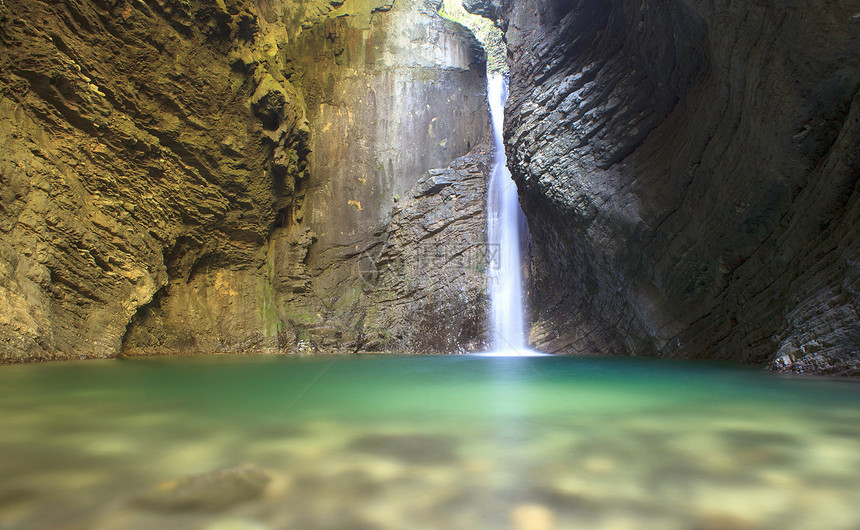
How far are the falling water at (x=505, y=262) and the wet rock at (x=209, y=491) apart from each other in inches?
390

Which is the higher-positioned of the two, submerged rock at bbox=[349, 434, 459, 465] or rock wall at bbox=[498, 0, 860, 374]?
rock wall at bbox=[498, 0, 860, 374]

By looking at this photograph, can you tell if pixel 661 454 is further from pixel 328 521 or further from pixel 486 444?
pixel 328 521

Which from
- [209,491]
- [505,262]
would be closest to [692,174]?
[505,262]

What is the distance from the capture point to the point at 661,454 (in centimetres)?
189

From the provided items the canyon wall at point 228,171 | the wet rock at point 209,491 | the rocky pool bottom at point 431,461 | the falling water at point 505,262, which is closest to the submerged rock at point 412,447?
the rocky pool bottom at point 431,461

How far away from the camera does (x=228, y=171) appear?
38.4 ft

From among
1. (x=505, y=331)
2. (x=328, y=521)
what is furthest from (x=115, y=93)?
(x=328, y=521)

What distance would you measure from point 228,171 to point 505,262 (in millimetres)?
6993

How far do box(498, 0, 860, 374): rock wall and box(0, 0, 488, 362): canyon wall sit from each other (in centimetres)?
373

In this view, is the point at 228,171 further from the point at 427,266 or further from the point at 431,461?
the point at 431,461

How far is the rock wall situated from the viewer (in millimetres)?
4777

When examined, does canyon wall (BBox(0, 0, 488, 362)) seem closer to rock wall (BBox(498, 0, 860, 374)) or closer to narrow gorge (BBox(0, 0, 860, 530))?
narrow gorge (BBox(0, 0, 860, 530))

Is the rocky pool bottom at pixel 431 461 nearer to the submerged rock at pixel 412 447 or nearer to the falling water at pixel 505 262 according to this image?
the submerged rock at pixel 412 447

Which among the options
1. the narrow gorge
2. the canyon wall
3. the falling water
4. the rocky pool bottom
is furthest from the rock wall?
the canyon wall
